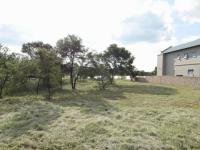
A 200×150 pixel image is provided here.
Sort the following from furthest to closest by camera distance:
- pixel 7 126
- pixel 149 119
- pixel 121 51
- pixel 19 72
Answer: pixel 121 51 → pixel 19 72 → pixel 149 119 → pixel 7 126

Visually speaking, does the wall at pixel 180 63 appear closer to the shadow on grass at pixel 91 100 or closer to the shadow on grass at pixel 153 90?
the shadow on grass at pixel 153 90

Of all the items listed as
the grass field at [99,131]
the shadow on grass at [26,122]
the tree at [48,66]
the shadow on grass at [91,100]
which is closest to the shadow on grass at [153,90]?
the shadow on grass at [91,100]

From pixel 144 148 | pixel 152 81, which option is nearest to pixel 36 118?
pixel 144 148

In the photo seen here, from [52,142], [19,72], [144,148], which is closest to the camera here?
[144,148]

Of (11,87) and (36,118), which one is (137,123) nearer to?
(36,118)

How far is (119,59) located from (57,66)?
21931 mm

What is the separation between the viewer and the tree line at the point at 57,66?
65.2ft

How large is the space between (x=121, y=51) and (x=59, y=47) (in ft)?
46.7

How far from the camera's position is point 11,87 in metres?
21.0

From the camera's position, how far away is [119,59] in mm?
41781

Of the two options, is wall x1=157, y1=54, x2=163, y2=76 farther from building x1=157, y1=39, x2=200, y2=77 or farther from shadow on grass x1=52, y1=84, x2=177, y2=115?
shadow on grass x1=52, y1=84, x2=177, y2=115

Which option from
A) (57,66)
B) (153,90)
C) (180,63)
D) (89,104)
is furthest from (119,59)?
(89,104)

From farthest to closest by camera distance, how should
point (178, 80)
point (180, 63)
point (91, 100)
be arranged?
point (180, 63) → point (178, 80) → point (91, 100)

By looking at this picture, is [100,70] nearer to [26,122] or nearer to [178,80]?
[178,80]
